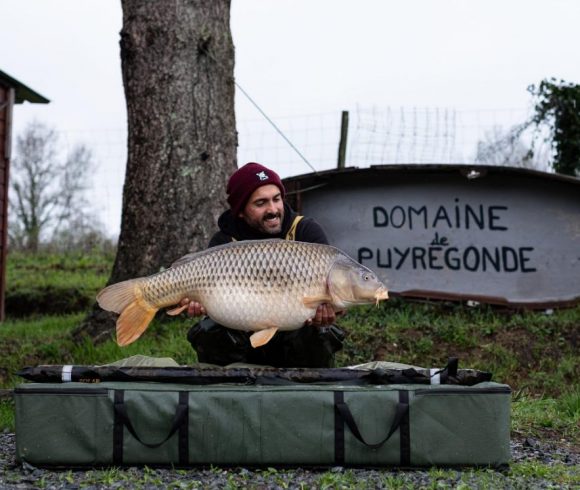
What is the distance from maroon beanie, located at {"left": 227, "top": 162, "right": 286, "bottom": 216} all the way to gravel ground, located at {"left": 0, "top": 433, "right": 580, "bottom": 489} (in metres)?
1.40

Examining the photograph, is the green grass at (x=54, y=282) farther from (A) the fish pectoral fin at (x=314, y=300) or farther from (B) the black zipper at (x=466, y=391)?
(B) the black zipper at (x=466, y=391)

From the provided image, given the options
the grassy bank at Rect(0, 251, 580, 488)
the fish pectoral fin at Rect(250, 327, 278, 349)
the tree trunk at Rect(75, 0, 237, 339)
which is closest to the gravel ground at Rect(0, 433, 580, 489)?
the fish pectoral fin at Rect(250, 327, 278, 349)

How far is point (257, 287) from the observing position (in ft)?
12.0

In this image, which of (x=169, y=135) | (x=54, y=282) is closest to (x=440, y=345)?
(x=169, y=135)

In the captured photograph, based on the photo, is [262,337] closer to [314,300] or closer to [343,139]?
[314,300]

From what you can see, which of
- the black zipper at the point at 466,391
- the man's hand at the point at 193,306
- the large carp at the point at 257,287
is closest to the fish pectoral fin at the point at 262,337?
the large carp at the point at 257,287

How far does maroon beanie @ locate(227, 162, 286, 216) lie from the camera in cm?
426

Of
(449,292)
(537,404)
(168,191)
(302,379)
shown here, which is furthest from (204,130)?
(302,379)

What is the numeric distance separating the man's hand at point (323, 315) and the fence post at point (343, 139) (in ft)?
18.2

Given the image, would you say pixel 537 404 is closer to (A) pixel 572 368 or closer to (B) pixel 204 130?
(A) pixel 572 368

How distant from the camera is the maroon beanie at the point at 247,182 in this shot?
14.0 feet

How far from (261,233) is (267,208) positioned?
7.2 inches

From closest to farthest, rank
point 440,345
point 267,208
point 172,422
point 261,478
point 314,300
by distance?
point 261,478
point 172,422
point 314,300
point 267,208
point 440,345

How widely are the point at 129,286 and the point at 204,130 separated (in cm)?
339
